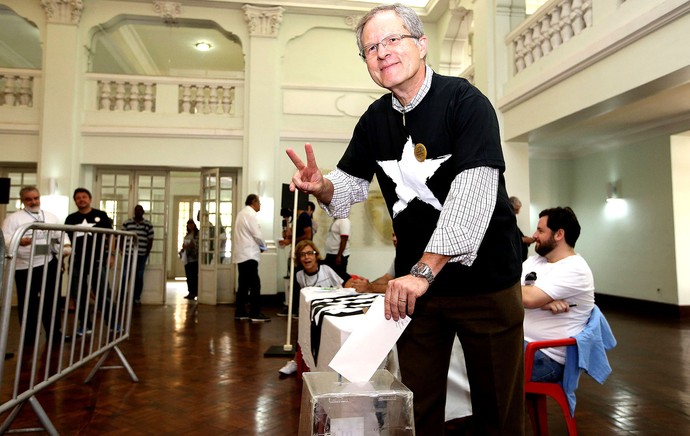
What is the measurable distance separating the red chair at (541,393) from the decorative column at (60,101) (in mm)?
7616

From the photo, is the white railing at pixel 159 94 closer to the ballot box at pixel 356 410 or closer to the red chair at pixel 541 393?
the red chair at pixel 541 393

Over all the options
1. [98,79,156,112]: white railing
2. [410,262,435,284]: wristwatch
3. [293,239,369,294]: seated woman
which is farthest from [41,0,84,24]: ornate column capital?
[410,262,435,284]: wristwatch

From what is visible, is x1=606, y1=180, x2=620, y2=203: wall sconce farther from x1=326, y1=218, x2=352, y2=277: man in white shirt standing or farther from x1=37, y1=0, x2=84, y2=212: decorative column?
x1=37, y1=0, x2=84, y2=212: decorative column

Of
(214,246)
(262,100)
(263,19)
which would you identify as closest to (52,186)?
(214,246)

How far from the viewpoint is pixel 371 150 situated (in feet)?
Result: 4.62

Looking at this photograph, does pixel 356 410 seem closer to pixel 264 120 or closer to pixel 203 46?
pixel 264 120

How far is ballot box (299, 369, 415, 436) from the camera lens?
908 mm

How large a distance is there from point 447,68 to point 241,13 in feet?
12.6

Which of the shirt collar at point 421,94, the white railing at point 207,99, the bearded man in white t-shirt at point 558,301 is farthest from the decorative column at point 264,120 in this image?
the shirt collar at point 421,94

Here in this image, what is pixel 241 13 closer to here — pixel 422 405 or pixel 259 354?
pixel 259 354

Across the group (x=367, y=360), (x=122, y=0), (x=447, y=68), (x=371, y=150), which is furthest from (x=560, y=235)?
(x=122, y=0)

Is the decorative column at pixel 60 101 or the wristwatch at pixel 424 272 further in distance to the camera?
the decorative column at pixel 60 101

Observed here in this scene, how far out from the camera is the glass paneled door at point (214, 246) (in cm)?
802

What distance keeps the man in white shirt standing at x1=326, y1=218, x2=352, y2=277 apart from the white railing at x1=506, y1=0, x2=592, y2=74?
2.90 meters
